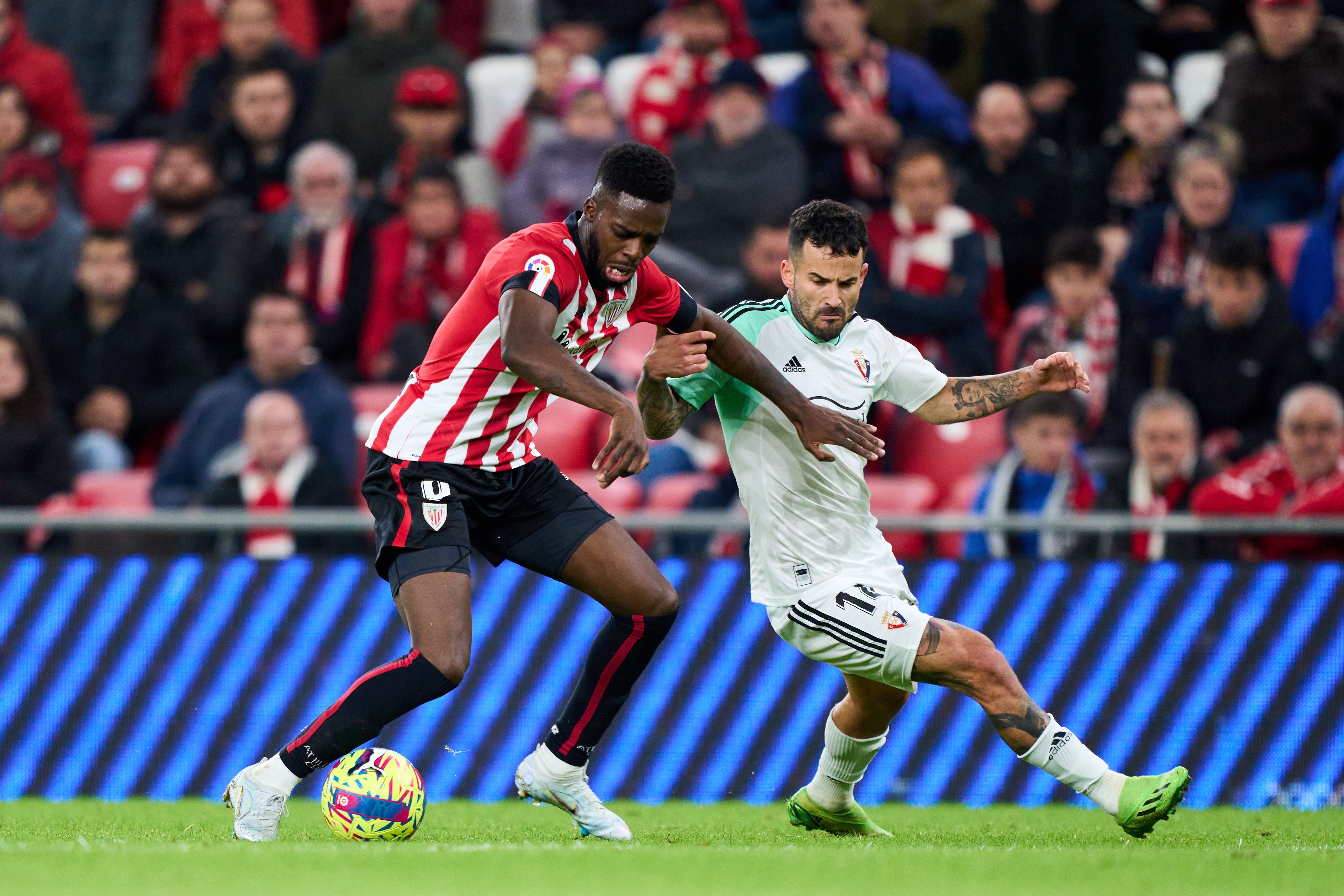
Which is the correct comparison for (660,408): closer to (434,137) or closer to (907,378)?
(907,378)

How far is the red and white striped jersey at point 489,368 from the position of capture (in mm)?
5867

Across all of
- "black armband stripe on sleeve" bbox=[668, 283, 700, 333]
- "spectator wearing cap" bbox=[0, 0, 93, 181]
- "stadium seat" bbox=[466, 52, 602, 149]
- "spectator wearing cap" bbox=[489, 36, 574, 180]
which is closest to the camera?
"black armband stripe on sleeve" bbox=[668, 283, 700, 333]

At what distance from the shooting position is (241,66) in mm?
13055

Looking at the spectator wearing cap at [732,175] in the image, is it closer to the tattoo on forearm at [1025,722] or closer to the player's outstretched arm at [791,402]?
the player's outstretched arm at [791,402]

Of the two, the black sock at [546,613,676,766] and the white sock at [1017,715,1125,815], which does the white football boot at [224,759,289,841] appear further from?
the white sock at [1017,715,1125,815]

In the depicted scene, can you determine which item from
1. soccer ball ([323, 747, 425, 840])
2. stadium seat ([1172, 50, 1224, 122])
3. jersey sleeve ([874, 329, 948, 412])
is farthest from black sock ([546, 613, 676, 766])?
stadium seat ([1172, 50, 1224, 122])

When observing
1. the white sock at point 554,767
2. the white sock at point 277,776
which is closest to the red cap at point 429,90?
the white sock at point 554,767

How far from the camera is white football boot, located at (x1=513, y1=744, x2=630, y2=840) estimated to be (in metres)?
6.28

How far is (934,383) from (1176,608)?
7.32 ft

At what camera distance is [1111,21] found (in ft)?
40.9

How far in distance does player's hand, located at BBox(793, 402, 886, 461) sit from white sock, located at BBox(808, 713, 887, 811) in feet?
3.85

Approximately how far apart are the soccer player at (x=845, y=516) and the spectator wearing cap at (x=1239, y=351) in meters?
4.17

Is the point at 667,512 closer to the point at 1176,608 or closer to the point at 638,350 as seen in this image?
the point at 638,350

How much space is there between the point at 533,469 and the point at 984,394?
172 centimetres
